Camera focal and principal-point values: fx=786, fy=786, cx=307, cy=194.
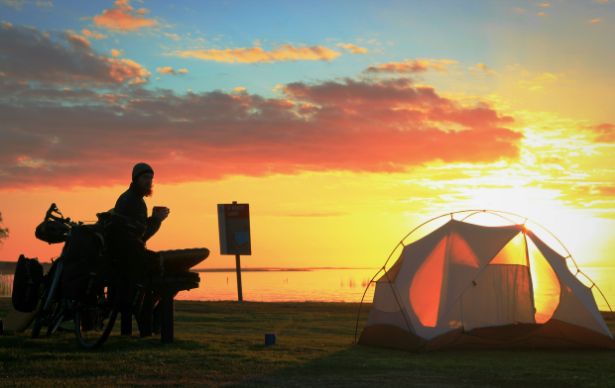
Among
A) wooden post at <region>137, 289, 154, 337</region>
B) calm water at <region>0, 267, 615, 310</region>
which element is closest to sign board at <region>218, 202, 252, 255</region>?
calm water at <region>0, 267, 615, 310</region>

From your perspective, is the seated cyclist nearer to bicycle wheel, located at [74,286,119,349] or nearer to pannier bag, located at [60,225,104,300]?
pannier bag, located at [60,225,104,300]

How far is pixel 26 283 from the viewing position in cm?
1278

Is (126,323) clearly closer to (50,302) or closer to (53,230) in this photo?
(50,302)

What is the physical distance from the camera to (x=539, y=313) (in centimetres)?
1612

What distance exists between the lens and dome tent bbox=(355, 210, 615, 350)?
15.2m

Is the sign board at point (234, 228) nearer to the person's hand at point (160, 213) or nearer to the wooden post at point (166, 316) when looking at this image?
the wooden post at point (166, 316)

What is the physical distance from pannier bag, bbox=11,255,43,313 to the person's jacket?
6.69ft

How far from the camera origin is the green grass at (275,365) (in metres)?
9.79

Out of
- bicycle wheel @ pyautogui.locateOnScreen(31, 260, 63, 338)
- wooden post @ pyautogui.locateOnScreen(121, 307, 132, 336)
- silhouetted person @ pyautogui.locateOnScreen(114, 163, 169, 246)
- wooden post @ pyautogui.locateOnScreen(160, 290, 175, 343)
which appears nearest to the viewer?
silhouetted person @ pyautogui.locateOnScreen(114, 163, 169, 246)

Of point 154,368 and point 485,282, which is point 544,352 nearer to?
point 485,282

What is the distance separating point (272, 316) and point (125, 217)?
39.8ft

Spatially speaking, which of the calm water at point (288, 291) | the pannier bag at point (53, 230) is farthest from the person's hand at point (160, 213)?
the calm water at point (288, 291)

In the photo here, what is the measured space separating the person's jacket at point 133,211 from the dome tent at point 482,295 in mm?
5732

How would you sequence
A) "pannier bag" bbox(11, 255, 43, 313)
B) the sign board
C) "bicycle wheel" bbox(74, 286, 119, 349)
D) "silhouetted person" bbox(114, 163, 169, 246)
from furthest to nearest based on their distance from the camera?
the sign board
"pannier bag" bbox(11, 255, 43, 313)
"silhouetted person" bbox(114, 163, 169, 246)
"bicycle wheel" bbox(74, 286, 119, 349)
